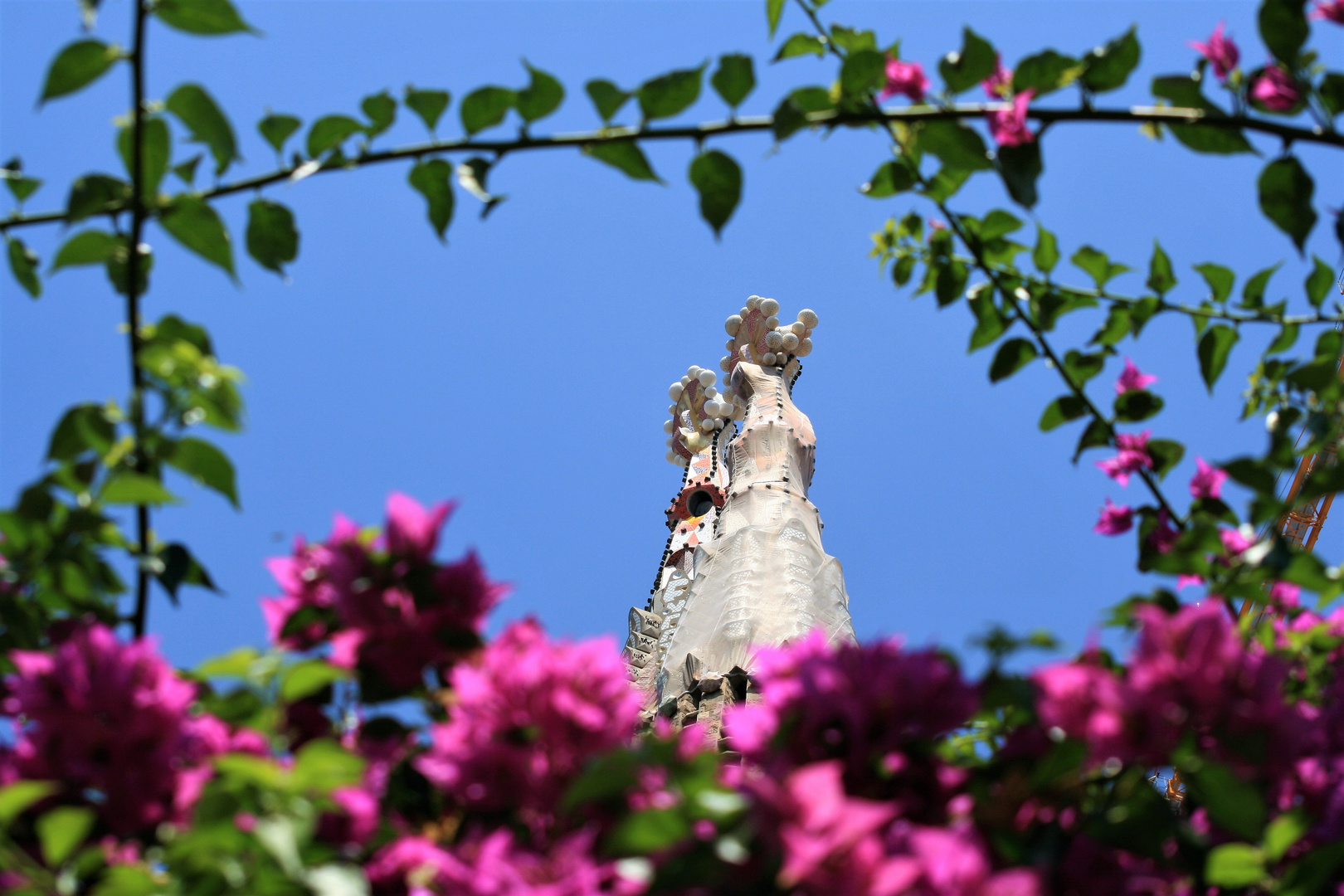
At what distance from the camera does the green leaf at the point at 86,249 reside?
1.82 m

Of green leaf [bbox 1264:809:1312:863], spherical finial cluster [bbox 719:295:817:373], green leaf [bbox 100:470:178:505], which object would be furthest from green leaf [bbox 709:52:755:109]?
spherical finial cluster [bbox 719:295:817:373]

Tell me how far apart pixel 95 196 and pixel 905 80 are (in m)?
1.38

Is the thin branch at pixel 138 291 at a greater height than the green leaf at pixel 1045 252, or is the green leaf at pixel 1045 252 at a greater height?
the green leaf at pixel 1045 252

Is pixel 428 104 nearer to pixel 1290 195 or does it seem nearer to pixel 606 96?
pixel 606 96

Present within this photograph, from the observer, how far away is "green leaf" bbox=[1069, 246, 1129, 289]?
2.50 m

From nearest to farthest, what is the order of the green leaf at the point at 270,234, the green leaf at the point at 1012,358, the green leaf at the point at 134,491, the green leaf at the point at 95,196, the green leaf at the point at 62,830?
the green leaf at the point at 62,830 → the green leaf at the point at 134,491 → the green leaf at the point at 95,196 → the green leaf at the point at 270,234 → the green leaf at the point at 1012,358

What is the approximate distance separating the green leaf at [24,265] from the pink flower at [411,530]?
3.17 ft

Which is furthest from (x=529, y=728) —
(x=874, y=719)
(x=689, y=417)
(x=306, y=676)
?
(x=689, y=417)

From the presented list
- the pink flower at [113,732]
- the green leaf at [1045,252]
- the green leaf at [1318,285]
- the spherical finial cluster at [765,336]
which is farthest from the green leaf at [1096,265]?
the spherical finial cluster at [765,336]

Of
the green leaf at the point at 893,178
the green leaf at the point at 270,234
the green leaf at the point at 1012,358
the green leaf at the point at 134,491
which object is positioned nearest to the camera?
the green leaf at the point at 134,491

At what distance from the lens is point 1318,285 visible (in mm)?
2406

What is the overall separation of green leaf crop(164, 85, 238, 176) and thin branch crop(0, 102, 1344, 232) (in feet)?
0.52

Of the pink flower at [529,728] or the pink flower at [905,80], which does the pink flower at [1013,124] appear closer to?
the pink flower at [905,80]

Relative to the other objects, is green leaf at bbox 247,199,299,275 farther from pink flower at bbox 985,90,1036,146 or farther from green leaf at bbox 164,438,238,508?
pink flower at bbox 985,90,1036,146
